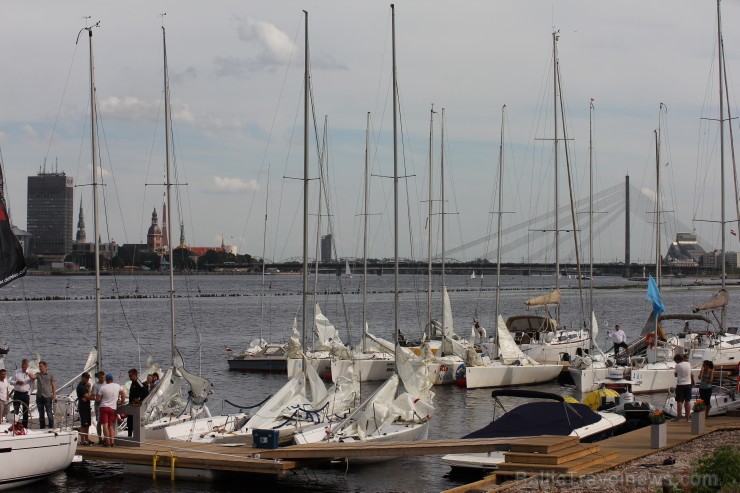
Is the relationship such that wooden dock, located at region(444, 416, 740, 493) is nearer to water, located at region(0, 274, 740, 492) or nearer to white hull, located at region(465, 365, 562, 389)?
water, located at region(0, 274, 740, 492)

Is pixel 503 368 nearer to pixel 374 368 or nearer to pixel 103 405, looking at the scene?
pixel 374 368

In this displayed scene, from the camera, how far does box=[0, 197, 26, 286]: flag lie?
19.4 metres

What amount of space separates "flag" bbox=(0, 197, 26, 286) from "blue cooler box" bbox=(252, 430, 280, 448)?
637 centimetres

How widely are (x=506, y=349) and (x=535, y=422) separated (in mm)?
19235

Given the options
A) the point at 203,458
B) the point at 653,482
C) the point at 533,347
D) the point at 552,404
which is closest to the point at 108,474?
the point at 203,458

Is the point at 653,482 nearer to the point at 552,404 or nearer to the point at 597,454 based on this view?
the point at 597,454

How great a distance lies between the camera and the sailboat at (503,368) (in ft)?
131

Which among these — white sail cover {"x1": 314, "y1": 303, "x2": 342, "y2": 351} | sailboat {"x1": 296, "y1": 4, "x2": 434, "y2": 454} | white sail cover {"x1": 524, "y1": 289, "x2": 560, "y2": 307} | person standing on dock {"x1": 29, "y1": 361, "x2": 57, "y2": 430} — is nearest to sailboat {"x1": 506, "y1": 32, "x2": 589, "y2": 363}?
white sail cover {"x1": 524, "y1": 289, "x2": 560, "y2": 307}

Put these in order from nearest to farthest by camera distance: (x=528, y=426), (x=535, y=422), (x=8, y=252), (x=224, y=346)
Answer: (x=8, y=252), (x=528, y=426), (x=535, y=422), (x=224, y=346)

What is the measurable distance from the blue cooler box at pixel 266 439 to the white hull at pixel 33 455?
3862 mm

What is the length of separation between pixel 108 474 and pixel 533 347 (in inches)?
963

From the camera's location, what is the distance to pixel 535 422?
22.4 metres

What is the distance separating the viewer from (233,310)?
109438 millimetres

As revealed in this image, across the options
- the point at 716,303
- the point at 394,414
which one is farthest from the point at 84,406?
the point at 716,303
